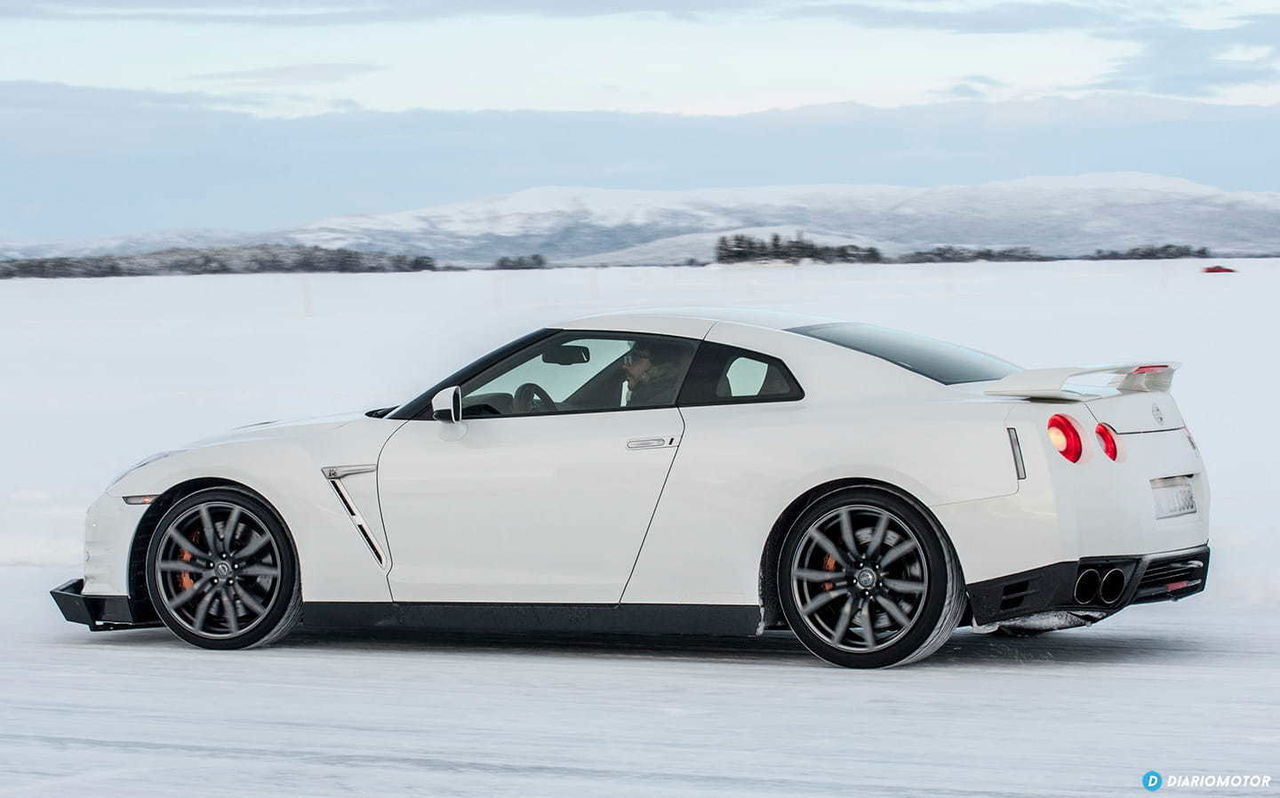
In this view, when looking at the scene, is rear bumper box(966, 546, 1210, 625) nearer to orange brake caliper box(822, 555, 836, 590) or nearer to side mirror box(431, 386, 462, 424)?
orange brake caliper box(822, 555, 836, 590)

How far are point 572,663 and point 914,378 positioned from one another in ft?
5.87

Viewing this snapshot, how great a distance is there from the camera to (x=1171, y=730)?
623 cm

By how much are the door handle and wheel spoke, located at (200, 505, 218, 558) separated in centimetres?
197

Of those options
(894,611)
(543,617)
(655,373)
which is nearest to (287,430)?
(543,617)

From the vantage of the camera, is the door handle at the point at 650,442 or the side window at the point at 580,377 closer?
the door handle at the point at 650,442

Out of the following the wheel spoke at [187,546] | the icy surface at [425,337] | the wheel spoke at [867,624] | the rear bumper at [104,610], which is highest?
the wheel spoke at [187,546]

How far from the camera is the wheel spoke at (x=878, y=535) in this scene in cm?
730

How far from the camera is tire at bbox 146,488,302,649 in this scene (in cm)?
823

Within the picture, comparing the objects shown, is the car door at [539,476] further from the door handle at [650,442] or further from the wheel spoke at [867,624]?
the wheel spoke at [867,624]

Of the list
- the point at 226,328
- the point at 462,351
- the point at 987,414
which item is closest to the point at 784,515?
the point at 987,414

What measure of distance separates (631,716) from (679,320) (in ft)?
6.51

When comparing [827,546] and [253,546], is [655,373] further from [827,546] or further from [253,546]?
[253,546]

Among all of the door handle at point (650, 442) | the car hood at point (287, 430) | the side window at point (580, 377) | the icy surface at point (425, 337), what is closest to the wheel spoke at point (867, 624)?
the door handle at point (650, 442)

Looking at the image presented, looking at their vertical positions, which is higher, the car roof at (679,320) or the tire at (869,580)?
the car roof at (679,320)
